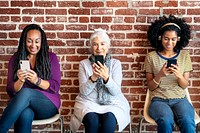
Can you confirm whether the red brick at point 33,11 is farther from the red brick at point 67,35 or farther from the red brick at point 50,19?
the red brick at point 67,35

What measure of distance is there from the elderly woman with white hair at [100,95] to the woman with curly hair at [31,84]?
0.21 metres

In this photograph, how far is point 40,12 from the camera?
3.30m

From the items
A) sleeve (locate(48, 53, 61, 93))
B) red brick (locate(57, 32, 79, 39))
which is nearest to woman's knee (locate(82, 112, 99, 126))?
sleeve (locate(48, 53, 61, 93))

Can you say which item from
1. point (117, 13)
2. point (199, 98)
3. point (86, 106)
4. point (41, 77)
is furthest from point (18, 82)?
point (199, 98)

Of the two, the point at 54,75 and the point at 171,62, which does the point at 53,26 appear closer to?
the point at 54,75

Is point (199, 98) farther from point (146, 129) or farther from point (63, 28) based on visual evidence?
point (63, 28)

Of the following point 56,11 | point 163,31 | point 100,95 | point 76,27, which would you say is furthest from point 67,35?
point 163,31

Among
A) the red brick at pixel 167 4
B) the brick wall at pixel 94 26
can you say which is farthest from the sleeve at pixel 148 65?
the red brick at pixel 167 4

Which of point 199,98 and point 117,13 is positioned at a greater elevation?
point 117,13

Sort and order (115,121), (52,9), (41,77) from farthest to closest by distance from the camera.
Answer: (52,9)
(41,77)
(115,121)

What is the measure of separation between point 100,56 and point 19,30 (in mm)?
887

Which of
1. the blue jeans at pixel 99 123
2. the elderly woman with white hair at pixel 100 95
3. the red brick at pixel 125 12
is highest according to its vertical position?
the red brick at pixel 125 12

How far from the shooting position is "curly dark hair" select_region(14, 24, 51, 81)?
302 centimetres

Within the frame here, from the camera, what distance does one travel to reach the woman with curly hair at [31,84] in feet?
8.92
